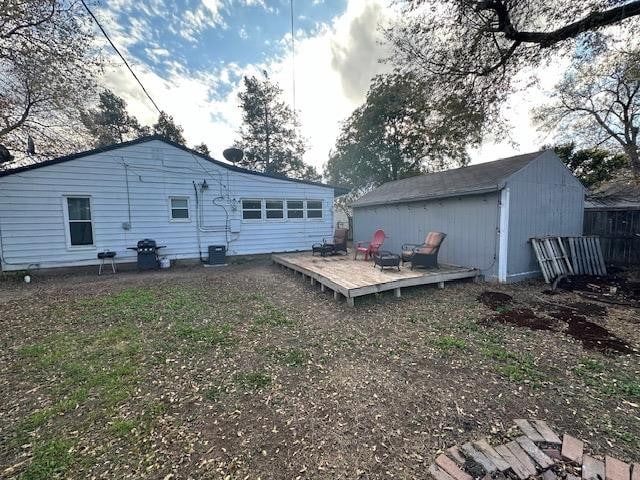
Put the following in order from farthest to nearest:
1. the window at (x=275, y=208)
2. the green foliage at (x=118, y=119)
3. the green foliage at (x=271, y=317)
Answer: the green foliage at (x=118, y=119) < the window at (x=275, y=208) < the green foliage at (x=271, y=317)

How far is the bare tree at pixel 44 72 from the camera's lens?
7348mm

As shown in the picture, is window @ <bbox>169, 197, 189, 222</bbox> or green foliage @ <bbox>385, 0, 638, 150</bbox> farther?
window @ <bbox>169, 197, 189, 222</bbox>

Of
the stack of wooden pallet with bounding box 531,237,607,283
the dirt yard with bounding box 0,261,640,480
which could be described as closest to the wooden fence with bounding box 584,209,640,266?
the stack of wooden pallet with bounding box 531,237,607,283

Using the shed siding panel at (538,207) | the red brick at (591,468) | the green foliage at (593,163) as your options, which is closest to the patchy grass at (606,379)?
the red brick at (591,468)

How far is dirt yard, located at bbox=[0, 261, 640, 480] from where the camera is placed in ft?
6.32

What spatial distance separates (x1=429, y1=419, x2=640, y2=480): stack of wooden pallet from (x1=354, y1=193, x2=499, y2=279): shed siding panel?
537cm

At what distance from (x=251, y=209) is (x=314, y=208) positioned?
2.77 meters

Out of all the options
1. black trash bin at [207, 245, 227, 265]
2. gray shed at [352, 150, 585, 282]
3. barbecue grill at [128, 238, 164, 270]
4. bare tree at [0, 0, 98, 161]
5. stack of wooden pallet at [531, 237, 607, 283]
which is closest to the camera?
gray shed at [352, 150, 585, 282]

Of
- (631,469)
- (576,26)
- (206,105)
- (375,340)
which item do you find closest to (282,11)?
(206,105)

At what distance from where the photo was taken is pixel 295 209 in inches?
445

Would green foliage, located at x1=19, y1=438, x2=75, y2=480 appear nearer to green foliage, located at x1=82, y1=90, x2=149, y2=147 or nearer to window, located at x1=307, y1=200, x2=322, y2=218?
window, located at x1=307, y1=200, x2=322, y2=218

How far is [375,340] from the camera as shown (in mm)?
3760

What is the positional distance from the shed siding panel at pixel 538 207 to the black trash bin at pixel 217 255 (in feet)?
29.4

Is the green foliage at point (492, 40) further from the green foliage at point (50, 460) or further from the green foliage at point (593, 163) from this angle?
the green foliage at point (50, 460)
